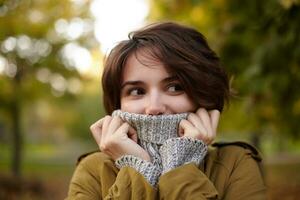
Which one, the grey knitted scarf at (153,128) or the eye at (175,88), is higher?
the eye at (175,88)

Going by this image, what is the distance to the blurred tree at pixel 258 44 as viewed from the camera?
549 centimetres

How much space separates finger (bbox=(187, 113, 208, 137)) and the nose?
13 centimetres

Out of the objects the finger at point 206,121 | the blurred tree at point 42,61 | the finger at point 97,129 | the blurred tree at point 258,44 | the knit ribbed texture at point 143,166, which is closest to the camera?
the knit ribbed texture at point 143,166

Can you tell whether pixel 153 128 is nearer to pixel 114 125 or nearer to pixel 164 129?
pixel 164 129

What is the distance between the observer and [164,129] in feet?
8.02

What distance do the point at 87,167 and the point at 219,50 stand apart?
5.05m

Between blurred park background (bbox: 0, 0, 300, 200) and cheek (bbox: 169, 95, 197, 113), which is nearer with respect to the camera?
cheek (bbox: 169, 95, 197, 113)

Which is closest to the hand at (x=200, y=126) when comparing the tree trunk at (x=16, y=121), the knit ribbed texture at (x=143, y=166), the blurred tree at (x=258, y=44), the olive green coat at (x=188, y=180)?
the olive green coat at (x=188, y=180)

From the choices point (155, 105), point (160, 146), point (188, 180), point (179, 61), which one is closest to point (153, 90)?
point (155, 105)

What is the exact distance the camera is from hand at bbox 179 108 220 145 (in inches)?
95.0

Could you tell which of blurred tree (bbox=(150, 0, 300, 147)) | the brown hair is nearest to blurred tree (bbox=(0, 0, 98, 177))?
blurred tree (bbox=(150, 0, 300, 147))

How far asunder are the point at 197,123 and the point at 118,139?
1.18 feet

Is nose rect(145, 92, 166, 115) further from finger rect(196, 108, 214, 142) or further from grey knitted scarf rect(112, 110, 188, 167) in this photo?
finger rect(196, 108, 214, 142)

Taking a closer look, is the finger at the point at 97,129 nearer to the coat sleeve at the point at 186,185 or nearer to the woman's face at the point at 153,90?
the woman's face at the point at 153,90
